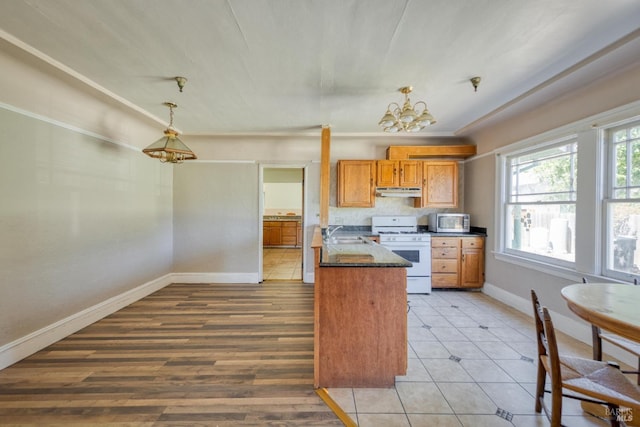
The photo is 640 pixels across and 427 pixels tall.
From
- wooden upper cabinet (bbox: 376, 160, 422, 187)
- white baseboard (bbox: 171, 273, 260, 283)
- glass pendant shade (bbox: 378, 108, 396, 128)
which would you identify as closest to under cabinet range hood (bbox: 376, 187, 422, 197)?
wooden upper cabinet (bbox: 376, 160, 422, 187)

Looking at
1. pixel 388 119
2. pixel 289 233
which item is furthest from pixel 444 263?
pixel 289 233

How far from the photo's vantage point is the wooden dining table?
1.04 metres

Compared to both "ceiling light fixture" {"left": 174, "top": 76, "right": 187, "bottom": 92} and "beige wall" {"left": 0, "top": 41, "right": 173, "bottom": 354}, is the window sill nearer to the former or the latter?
"ceiling light fixture" {"left": 174, "top": 76, "right": 187, "bottom": 92}

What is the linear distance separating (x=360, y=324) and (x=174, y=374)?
60.7 inches

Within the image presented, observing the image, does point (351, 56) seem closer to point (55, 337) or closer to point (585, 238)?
point (585, 238)

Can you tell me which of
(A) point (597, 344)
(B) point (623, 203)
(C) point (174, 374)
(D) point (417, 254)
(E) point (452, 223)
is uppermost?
(B) point (623, 203)

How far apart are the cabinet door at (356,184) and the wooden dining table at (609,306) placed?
2.90m

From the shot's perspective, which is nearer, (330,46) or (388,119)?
(330,46)

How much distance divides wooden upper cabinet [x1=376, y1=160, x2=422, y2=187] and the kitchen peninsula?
2.60 meters

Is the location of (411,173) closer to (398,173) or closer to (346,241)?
(398,173)

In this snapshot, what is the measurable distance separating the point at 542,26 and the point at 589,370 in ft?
7.14

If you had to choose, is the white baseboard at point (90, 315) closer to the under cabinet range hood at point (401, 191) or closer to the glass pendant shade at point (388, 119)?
the under cabinet range hood at point (401, 191)

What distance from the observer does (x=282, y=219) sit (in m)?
8.30

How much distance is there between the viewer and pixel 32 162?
2207 millimetres
